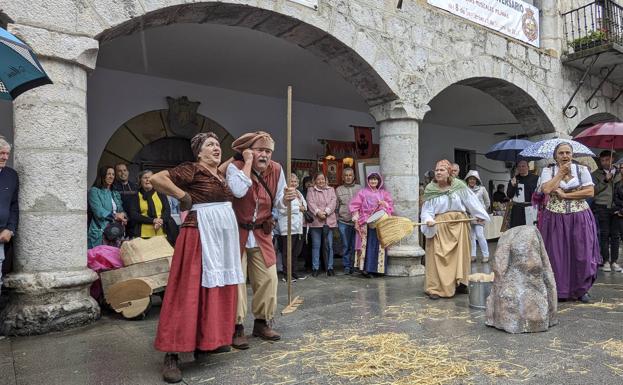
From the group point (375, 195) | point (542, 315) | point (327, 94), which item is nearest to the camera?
point (542, 315)

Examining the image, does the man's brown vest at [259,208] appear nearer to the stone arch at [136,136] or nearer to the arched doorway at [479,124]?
the stone arch at [136,136]

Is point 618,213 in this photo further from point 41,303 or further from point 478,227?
point 41,303

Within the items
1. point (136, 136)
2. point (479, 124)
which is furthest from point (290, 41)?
point (479, 124)

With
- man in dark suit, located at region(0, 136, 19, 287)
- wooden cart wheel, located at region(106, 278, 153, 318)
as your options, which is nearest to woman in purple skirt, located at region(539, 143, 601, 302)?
wooden cart wheel, located at region(106, 278, 153, 318)

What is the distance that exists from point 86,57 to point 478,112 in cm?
976

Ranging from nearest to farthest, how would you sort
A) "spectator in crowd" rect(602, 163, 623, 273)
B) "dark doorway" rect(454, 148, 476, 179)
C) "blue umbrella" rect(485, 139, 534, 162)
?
"spectator in crowd" rect(602, 163, 623, 273) < "blue umbrella" rect(485, 139, 534, 162) < "dark doorway" rect(454, 148, 476, 179)

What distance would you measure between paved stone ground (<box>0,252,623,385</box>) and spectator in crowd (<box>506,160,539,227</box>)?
2586 millimetres

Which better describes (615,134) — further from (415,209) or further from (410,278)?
(410,278)

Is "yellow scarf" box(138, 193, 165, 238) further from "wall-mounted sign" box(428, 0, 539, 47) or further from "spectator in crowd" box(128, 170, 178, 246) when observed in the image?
"wall-mounted sign" box(428, 0, 539, 47)

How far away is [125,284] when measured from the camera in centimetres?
437

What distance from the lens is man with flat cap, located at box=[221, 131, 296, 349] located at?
140 inches

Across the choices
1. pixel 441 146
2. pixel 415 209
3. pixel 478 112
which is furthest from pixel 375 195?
pixel 441 146

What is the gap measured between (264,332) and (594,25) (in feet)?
32.2

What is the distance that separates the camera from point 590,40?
9.06 m
